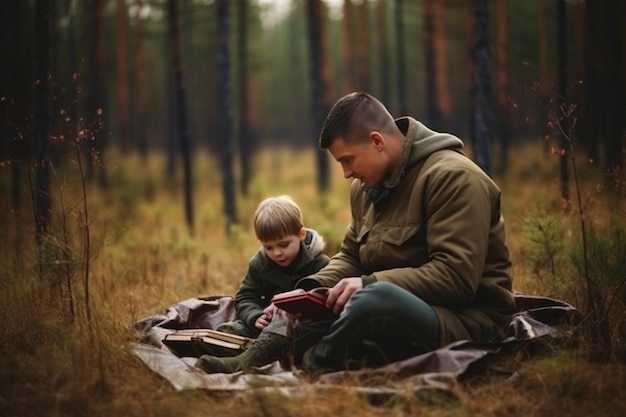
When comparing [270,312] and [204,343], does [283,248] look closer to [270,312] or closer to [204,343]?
[270,312]

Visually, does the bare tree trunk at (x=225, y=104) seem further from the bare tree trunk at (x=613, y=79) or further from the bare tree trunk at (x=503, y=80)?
the bare tree trunk at (x=503, y=80)

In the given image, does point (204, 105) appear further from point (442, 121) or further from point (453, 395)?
point (453, 395)

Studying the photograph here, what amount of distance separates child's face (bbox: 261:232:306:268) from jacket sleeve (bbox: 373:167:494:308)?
45.0 inches

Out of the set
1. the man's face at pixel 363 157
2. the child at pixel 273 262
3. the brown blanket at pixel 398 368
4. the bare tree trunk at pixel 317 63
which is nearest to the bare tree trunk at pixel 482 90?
the brown blanket at pixel 398 368

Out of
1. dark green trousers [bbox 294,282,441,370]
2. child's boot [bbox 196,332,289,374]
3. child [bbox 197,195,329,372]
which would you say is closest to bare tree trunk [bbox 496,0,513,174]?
child [bbox 197,195,329,372]

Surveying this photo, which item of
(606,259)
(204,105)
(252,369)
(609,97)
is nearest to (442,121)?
(609,97)

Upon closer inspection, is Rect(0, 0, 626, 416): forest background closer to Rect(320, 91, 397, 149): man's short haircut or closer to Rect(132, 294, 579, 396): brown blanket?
Rect(132, 294, 579, 396): brown blanket

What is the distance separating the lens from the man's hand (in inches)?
157

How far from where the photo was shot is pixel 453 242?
379cm

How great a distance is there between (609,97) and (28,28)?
13.5 metres

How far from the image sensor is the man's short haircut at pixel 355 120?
4.21 metres

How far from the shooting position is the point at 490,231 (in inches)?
162

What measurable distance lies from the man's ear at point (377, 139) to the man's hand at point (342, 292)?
91 centimetres

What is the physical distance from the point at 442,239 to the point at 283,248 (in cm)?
155
